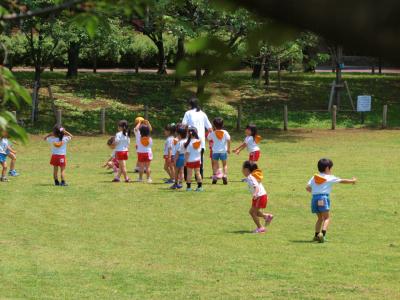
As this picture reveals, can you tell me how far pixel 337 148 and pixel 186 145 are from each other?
41.7 feet

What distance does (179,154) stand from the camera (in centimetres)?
2100

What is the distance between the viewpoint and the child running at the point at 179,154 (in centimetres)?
2056

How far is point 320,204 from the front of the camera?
1455cm

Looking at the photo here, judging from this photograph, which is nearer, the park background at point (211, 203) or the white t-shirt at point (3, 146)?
the park background at point (211, 203)

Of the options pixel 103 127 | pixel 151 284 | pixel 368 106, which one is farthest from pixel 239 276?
pixel 368 106

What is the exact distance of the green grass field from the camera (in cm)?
1148

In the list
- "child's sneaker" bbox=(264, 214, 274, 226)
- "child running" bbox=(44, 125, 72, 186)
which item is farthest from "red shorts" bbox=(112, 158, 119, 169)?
"child's sneaker" bbox=(264, 214, 274, 226)

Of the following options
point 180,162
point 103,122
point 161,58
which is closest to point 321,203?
point 180,162

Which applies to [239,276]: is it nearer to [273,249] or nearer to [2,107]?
[273,249]

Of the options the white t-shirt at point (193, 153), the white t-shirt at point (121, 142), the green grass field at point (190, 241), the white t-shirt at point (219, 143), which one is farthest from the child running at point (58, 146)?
the white t-shirt at point (219, 143)

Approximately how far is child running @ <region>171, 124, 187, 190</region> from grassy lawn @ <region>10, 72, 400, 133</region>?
1361 centimetres

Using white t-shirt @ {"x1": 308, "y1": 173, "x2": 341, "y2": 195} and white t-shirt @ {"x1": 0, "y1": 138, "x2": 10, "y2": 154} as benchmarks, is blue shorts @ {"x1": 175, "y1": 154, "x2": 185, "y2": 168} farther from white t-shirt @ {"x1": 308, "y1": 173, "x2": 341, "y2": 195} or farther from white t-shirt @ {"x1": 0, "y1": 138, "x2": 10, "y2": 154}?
white t-shirt @ {"x1": 308, "y1": 173, "x2": 341, "y2": 195}

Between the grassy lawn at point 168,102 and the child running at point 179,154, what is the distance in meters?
13.6

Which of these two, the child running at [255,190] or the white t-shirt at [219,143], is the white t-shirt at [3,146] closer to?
the white t-shirt at [219,143]
